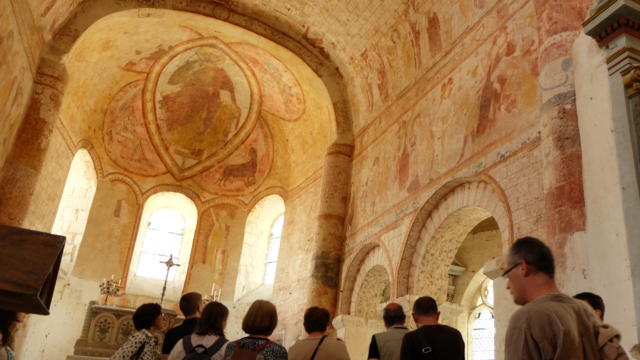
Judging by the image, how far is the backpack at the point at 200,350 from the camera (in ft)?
11.3

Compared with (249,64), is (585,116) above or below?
below

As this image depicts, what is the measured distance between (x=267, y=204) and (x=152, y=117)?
14.5 ft

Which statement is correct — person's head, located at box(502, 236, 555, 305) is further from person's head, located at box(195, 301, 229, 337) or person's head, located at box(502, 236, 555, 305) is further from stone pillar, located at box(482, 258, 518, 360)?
stone pillar, located at box(482, 258, 518, 360)

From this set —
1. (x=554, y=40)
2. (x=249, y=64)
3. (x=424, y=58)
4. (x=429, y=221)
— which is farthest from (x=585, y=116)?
(x=249, y=64)

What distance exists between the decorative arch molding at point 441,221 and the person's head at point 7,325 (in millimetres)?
6206

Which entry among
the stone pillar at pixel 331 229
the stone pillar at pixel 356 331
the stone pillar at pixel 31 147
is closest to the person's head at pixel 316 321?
the stone pillar at pixel 356 331

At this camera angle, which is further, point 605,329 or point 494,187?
point 494,187

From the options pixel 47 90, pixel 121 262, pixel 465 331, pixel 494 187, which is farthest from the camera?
pixel 121 262

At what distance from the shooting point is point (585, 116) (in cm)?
611

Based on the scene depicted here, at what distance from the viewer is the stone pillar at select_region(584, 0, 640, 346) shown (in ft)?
16.5

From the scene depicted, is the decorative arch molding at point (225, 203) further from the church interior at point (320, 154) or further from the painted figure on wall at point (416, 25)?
the painted figure on wall at point (416, 25)

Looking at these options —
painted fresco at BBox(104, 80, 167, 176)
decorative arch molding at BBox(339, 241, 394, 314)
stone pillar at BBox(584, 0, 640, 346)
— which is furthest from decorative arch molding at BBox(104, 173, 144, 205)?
stone pillar at BBox(584, 0, 640, 346)

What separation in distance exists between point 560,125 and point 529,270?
4.87 metres

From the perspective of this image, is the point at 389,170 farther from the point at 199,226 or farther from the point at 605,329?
the point at 605,329
